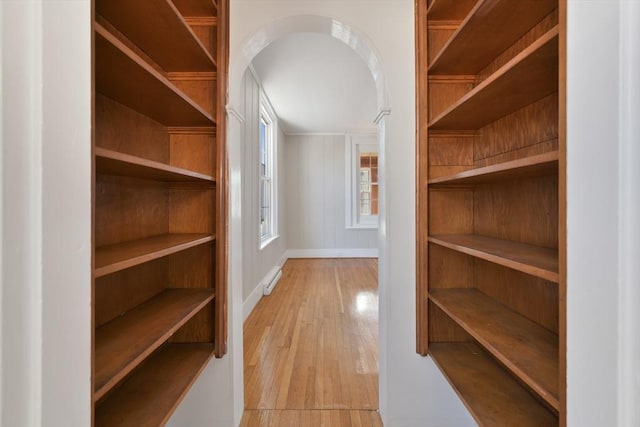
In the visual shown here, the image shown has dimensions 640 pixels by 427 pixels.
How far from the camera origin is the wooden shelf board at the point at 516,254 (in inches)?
27.9

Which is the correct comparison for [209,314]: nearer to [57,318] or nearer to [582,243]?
[57,318]

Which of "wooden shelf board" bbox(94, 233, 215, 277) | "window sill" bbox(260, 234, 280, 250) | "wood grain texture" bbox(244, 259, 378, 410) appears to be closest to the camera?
"wooden shelf board" bbox(94, 233, 215, 277)

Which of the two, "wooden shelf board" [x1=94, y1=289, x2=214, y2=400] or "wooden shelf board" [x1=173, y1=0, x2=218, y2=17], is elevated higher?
"wooden shelf board" [x1=173, y1=0, x2=218, y2=17]

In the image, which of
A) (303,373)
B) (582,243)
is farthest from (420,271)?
(303,373)

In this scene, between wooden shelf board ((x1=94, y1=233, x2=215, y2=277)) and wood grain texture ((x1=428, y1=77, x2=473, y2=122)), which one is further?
wood grain texture ((x1=428, y1=77, x2=473, y2=122))

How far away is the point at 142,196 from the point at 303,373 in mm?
1605

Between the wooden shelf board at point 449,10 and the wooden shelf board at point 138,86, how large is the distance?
3.98ft

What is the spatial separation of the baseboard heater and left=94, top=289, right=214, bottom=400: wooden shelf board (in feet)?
7.75

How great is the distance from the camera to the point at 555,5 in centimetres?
91

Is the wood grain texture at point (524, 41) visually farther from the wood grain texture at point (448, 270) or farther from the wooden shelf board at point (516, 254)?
the wood grain texture at point (448, 270)

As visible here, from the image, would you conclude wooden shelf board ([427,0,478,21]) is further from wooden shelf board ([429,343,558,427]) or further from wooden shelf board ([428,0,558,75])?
wooden shelf board ([429,343,558,427])

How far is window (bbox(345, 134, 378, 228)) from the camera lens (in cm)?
587

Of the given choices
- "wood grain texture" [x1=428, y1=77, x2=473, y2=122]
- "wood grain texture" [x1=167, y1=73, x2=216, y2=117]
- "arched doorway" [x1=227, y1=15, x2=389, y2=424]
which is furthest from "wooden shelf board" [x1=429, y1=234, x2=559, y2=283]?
"wood grain texture" [x1=167, y1=73, x2=216, y2=117]

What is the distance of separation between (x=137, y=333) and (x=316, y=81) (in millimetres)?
3152
